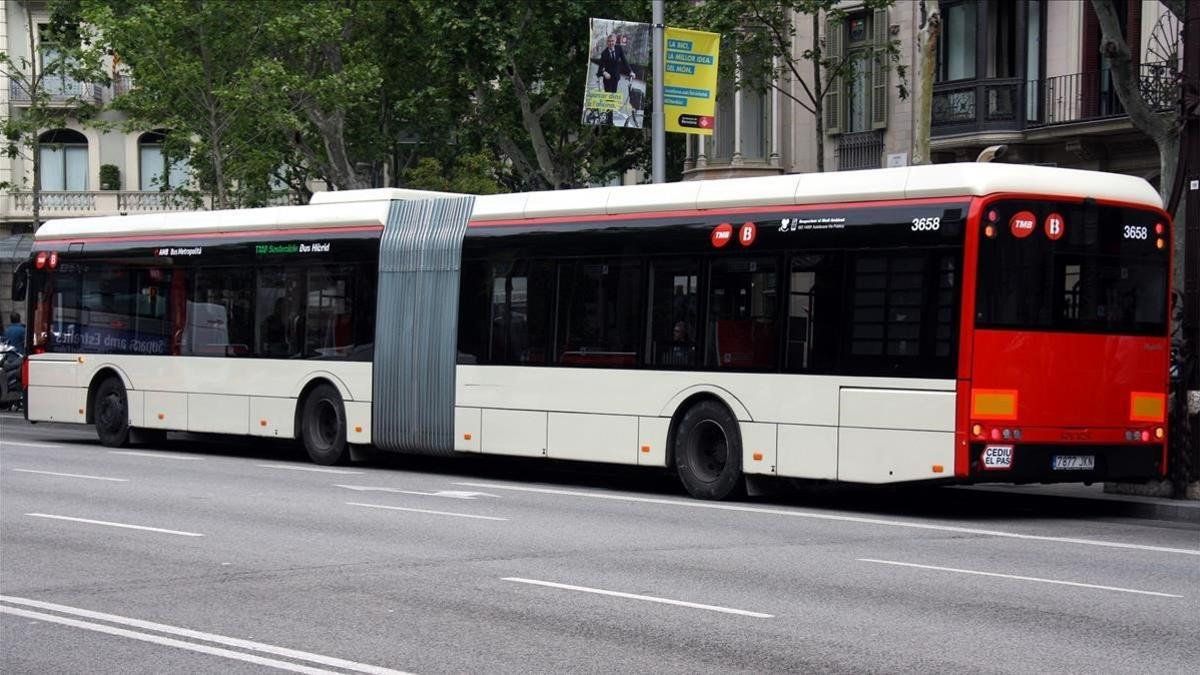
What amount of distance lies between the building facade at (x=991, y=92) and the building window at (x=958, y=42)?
0.7 inches

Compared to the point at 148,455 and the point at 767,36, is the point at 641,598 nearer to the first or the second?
the point at 148,455

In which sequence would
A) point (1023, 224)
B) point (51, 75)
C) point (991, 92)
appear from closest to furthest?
point (1023, 224)
point (991, 92)
point (51, 75)

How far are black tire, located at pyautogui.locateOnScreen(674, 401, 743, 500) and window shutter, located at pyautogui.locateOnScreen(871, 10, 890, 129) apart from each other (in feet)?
59.9

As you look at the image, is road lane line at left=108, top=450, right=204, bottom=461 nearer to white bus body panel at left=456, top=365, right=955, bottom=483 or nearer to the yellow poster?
white bus body panel at left=456, top=365, right=955, bottom=483

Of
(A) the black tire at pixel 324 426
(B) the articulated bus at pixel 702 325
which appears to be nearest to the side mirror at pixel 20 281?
(B) the articulated bus at pixel 702 325

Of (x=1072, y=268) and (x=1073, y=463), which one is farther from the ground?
(x=1072, y=268)

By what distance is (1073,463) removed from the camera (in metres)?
16.0

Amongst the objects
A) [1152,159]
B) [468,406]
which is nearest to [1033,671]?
[468,406]

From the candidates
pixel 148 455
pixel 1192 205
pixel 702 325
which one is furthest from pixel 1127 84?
pixel 148 455

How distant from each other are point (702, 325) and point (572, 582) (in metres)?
6.83

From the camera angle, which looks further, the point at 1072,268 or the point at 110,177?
the point at 110,177

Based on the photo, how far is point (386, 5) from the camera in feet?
136

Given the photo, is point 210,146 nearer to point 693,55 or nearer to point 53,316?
point 53,316

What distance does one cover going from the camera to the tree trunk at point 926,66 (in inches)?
851
